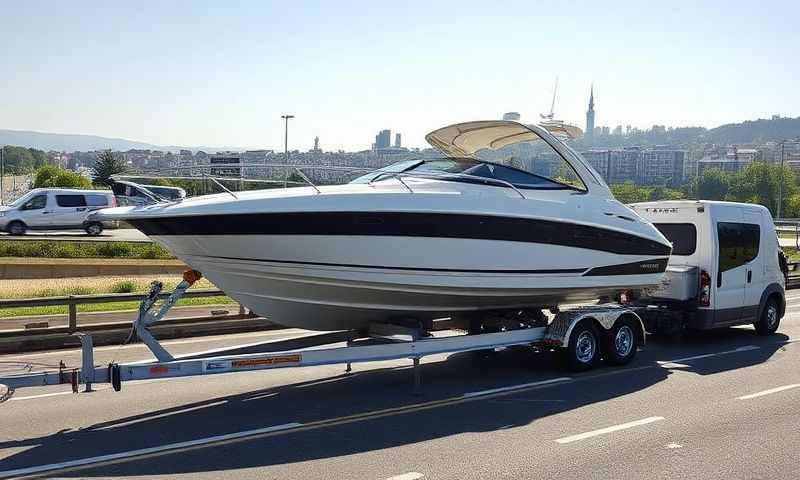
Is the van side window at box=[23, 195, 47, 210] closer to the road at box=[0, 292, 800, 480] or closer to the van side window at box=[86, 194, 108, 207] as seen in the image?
the van side window at box=[86, 194, 108, 207]

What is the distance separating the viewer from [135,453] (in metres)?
6.26

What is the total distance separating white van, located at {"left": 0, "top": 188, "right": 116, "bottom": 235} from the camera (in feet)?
96.0

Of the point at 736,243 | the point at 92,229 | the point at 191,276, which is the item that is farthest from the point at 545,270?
the point at 92,229

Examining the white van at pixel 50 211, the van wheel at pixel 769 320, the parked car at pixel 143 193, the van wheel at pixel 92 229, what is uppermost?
the parked car at pixel 143 193

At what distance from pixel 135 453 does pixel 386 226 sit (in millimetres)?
3406

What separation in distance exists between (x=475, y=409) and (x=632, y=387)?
230 cm

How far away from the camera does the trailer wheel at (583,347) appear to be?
9.73 m

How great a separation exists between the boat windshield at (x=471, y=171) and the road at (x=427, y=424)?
247cm

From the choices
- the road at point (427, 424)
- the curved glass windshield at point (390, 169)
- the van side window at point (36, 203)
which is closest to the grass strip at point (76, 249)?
the van side window at point (36, 203)

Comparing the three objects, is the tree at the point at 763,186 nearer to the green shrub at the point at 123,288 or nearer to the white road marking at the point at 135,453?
the green shrub at the point at 123,288

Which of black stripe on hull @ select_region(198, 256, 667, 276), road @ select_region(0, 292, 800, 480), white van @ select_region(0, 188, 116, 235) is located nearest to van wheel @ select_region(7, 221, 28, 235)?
white van @ select_region(0, 188, 116, 235)

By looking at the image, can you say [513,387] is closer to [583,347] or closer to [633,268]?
[583,347]

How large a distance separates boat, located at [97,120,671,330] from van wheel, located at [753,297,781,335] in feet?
12.1

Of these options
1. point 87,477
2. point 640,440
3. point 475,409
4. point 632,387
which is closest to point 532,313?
point 632,387
